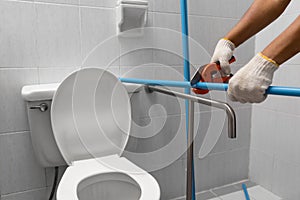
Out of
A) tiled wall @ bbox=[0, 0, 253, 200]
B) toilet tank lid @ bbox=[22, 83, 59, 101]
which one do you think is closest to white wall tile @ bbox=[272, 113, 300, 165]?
tiled wall @ bbox=[0, 0, 253, 200]

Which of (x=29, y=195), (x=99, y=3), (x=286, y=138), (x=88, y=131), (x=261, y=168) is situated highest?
(x=99, y=3)

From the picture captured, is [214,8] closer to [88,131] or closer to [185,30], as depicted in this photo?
[185,30]

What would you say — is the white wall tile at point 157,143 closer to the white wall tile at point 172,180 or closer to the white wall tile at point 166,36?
the white wall tile at point 172,180

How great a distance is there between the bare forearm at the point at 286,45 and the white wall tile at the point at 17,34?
0.97 meters

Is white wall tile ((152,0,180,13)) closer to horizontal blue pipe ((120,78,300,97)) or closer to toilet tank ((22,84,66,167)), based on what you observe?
horizontal blue pipe ((120,78,300,97))

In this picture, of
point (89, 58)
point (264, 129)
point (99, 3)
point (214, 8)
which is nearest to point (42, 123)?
point (89, 58)

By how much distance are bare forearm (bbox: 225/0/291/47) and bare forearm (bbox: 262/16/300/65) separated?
0.80 ft

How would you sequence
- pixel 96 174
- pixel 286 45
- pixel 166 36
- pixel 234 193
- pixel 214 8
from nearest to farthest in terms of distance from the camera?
pixel 286 45, pixel 96 174, pixel 166 36, pixel 214 8, pixel 234 193

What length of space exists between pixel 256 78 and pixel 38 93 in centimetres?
82

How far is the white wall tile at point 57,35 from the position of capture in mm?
1146

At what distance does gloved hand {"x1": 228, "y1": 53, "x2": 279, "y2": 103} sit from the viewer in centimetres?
67

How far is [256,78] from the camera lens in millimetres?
671

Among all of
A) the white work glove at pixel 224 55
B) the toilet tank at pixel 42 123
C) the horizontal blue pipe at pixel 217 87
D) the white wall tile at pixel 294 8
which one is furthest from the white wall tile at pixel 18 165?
the white wall tile at pixel 294 8

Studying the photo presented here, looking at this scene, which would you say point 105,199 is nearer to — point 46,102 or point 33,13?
point 46,102
